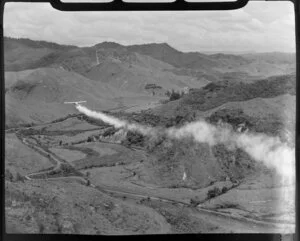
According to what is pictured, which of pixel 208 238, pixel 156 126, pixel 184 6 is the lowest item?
pixel 208 238

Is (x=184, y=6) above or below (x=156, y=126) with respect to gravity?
above

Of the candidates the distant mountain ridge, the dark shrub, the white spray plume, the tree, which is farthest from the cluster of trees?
the distant mountain ridge

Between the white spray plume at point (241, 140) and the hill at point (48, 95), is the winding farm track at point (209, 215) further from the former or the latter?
the white spray plume at point (241, 140)

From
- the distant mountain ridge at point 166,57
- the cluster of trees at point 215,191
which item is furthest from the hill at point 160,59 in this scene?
the cluster of trees at point 215,191

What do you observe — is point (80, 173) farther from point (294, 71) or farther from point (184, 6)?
point (294, 71)

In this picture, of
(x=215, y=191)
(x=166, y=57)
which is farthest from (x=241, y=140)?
(x=166, y=57)

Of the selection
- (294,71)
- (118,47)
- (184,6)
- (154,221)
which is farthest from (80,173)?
(294,71)
